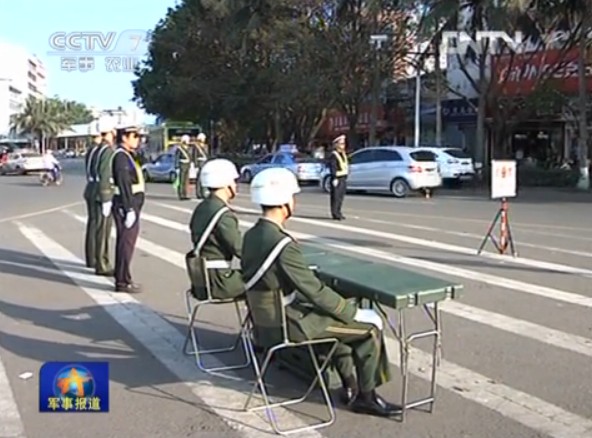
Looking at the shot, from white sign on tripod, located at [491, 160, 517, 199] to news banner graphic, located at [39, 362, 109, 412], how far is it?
7814 mm

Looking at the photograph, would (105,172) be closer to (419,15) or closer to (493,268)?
(493,268)

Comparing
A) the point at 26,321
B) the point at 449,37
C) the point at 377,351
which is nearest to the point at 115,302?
the point at 26,321

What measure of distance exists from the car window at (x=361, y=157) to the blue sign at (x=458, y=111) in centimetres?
1200

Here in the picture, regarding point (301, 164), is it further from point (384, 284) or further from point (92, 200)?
point (384, 284)

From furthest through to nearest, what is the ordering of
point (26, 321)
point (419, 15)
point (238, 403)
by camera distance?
point (419, 15) < point (26, 321) < point (238, 403)

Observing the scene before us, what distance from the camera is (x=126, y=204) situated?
9375 mm

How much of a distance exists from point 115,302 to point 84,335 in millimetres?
1481

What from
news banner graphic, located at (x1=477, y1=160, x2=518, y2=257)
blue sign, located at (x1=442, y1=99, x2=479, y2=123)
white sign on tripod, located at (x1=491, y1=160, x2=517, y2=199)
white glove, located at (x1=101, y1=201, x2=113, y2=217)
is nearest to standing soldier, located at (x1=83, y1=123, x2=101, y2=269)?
white glove, located at (x1=101, y1=201, x2=113, y2=217)

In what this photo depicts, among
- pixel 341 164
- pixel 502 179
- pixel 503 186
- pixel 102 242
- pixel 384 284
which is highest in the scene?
pixel 341 164

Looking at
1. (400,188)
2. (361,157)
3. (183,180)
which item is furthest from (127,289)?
(361,157)

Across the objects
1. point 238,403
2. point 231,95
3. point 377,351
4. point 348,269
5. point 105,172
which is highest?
point 231,95

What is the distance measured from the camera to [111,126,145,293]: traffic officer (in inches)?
368

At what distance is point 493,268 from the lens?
35.8 ft

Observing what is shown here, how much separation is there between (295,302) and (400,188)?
69.0 feet
